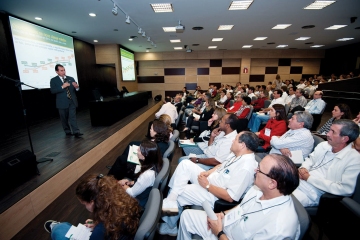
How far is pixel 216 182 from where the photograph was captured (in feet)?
5.72

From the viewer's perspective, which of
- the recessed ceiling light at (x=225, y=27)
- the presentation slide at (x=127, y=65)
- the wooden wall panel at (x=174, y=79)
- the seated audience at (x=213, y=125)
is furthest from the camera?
the wooden wall panel at (x=174, y=79)

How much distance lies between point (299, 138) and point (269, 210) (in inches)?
57.6

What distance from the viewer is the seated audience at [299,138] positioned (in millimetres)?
2188

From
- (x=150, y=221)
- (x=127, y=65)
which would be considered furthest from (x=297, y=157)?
(x=127, y=65)

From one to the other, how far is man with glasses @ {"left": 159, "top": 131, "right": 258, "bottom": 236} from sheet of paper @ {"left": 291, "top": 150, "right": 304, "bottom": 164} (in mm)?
897

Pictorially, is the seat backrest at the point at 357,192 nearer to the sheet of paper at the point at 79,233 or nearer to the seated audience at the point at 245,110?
the sheet of paper at the point at 79,233

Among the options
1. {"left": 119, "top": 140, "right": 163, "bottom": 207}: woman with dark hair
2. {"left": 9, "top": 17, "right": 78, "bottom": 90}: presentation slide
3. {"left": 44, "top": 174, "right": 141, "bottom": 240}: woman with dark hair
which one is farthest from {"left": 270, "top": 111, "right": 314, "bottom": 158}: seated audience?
{"left": 9, "top": 17, "right": 78, "bottom": 90}: presentation slide

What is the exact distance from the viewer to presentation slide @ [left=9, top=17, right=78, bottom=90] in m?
4.69

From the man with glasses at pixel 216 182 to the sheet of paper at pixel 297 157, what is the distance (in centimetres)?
90

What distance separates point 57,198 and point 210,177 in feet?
7.11

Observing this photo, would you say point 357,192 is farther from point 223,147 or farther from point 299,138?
point 223,147

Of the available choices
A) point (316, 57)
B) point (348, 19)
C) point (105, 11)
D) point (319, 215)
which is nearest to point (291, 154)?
point (319, 215)

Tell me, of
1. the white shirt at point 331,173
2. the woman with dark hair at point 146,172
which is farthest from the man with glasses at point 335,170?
the woman with dark hair at point 146,172

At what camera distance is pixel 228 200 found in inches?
59.2
